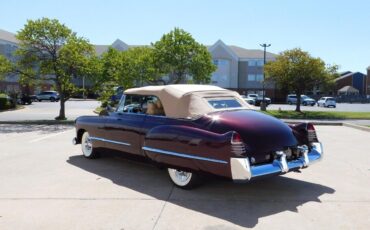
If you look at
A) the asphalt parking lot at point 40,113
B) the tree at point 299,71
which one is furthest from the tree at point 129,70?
the tree at point 299,71

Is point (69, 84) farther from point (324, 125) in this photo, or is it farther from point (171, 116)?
point (171, 116)

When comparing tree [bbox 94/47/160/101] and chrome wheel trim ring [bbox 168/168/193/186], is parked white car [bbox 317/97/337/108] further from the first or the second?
chrome wheel trim ring [bbox 168/168/193/186]

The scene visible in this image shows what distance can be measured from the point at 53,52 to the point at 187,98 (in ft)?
47.5

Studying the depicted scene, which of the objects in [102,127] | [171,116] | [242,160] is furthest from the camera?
[102,127]

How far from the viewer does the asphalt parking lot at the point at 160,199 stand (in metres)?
4.59

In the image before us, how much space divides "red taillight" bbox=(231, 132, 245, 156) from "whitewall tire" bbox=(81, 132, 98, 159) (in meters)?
4.02

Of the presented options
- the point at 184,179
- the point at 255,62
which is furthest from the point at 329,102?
the point at 184,179

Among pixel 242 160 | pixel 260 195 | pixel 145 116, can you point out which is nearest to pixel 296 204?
pixel 260 195

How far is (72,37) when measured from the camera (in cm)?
1895

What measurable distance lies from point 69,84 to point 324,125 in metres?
12.8

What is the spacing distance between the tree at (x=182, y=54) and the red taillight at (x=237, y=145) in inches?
758

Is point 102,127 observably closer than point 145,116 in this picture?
No

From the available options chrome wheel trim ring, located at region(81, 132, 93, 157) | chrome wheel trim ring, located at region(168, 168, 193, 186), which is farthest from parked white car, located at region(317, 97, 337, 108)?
chrome wheel trim ring, located at region(168, 168, 193, 186)

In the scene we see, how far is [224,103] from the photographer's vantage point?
6.58m
